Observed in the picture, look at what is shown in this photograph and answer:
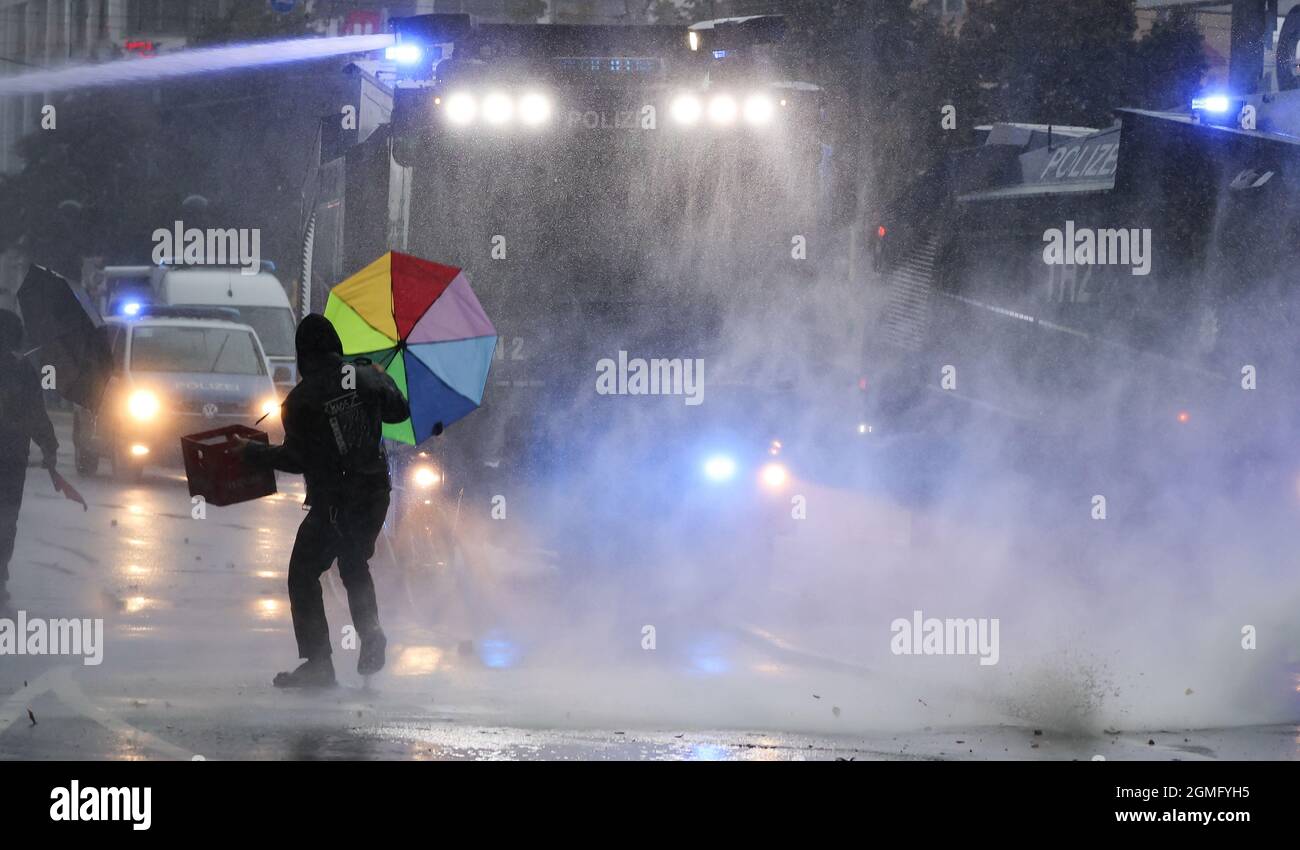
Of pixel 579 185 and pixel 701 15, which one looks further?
pixel 701 15

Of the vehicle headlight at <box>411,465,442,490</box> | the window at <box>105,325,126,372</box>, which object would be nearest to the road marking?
the vehicle headlight at <box>411,465,442,490</box>

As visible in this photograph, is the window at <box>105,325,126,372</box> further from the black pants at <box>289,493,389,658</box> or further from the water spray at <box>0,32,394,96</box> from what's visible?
the black pants at <box>289,493,389,658</box>

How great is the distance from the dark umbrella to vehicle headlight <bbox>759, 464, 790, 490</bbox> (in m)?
3.91

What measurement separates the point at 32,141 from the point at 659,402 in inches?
1129

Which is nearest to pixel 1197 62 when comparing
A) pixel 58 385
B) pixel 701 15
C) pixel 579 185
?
pixel 701 15

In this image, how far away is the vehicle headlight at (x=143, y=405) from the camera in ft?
59.0

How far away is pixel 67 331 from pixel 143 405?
7336 millimetres

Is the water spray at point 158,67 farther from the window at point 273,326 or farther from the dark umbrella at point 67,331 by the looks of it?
the dark umbrella at point 67,331

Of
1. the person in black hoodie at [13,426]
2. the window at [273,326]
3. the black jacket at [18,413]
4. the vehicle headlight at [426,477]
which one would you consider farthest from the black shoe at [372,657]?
the window at [273,326]

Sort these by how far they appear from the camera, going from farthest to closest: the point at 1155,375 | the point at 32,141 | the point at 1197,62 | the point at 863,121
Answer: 1. the point at 32,141
2. the point at 1197,62
3. the point at 863,121
4. the point at 1155,375

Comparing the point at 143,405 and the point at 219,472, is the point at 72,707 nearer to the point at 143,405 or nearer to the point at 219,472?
the point at 219,472

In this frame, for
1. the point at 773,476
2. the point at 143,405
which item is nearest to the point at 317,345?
the point at 773,476

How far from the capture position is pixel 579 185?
1101 cm

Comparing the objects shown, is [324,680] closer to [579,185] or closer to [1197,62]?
[579,185]
